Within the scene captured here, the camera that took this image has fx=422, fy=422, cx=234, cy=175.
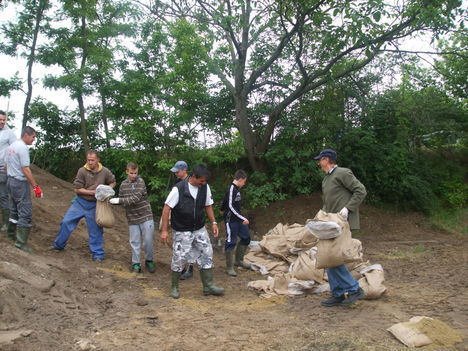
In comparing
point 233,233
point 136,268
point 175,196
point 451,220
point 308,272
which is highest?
point 175,196

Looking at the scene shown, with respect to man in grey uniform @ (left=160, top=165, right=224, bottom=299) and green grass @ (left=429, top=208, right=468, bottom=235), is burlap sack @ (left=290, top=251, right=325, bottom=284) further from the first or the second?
green grass @ (left=429, top=208, right=468, bottom=235)

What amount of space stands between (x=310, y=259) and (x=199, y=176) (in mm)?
1995

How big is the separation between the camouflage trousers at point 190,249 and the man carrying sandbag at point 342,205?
155 cm

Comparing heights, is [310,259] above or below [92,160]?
below

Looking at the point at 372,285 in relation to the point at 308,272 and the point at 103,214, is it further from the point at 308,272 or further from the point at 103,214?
the point at 103,214

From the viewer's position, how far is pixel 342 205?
4996 millimetres

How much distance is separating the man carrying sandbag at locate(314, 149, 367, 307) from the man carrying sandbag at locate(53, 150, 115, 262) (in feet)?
11.0

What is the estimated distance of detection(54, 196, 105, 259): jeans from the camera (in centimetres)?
634

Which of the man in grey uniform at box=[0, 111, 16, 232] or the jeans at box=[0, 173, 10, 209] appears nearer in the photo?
the man in grey uniform at box=[0, 111, 16, 232]

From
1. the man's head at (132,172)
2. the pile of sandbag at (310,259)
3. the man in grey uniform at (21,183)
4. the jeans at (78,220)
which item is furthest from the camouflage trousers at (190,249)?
the man in grey uniform at (21,183)

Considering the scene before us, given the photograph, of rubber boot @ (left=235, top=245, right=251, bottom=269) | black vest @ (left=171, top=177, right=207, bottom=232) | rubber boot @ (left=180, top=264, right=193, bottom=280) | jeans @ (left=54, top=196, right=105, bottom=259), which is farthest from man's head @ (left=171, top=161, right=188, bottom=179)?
rubber boot @ (left=235, top=245, right=251, bottom=269)

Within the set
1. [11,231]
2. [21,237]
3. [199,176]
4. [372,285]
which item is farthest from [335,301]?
[11,231]

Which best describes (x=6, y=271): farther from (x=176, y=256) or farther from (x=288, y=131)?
(x=288, y=131)

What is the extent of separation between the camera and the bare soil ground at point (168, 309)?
12.1 feet
